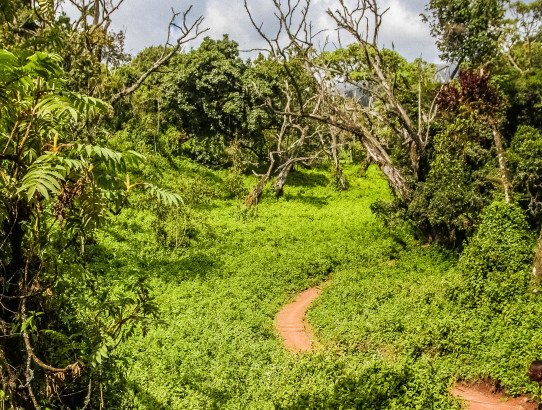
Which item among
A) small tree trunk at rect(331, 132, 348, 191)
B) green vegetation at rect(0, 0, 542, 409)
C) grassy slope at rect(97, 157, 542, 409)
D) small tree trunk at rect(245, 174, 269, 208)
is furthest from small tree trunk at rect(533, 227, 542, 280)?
small tree trunk at rect(331, 132, 348, 191)

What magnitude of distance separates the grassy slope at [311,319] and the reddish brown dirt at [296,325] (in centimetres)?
35

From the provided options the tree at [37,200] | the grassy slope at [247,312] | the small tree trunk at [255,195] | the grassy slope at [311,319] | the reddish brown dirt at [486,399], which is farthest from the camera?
the small tree trunk at [255,195]

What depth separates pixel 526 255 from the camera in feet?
40.4

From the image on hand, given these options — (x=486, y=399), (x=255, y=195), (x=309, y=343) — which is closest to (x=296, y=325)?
(x=309, y=343)

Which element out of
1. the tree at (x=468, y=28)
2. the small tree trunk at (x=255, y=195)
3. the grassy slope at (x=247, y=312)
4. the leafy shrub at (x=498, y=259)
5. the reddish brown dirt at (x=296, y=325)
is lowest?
the reddish brown dirt at (x=296, y=325)

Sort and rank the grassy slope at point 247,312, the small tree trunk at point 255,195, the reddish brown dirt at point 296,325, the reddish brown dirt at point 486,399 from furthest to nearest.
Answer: the small tree trunk at point 255,195 → the reddish brown dirt at point 296,325 → the reddish brown dirt at point 486,399 → the grassy slope at point 247,312

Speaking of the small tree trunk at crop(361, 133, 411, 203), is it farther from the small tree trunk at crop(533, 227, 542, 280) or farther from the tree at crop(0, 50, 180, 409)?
the tree at crop(0, 50, 180, 409)

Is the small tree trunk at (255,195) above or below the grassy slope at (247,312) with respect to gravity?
above

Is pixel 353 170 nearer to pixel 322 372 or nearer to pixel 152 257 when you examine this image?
pixel 152 257

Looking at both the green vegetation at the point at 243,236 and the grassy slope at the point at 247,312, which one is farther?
Result: the grassy slope at the point at 247,312

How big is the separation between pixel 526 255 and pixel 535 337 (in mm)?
4034

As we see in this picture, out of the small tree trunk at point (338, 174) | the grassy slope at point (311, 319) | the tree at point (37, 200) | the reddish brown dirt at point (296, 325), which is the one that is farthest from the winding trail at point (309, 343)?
the small tree trunk at point (338, 174)

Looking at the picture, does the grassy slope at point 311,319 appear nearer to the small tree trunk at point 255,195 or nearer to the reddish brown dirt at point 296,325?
the reddish brown dirt at point 296,325

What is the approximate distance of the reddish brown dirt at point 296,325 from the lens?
1107 cm
